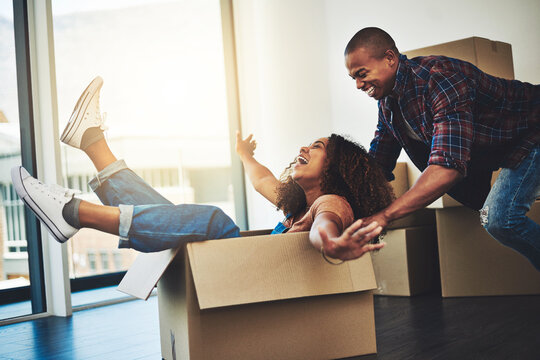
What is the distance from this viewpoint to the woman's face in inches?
66.0

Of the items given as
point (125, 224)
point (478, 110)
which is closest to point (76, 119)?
point (125, 224)

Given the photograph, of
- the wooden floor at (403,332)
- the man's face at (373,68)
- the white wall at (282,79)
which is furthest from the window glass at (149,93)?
the man's face at (373,68)

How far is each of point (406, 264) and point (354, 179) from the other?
1.04 m

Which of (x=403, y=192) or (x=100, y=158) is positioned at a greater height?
(x=100, y=158)

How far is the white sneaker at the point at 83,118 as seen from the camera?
177 cm

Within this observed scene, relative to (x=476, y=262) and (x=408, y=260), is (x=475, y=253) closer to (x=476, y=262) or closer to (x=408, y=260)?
(x=476, y=262)

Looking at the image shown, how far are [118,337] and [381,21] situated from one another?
2540 mm

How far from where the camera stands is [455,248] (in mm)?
2379

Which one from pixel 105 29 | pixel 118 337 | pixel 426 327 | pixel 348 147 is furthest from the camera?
pixel 105 29

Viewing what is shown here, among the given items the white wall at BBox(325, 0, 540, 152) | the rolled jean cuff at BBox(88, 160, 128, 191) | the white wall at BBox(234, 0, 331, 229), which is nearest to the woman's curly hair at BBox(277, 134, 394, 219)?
the rolled jean cuff at BBox(88, 160, 128, 191)

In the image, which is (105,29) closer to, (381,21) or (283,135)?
(283,135)

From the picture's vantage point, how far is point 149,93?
10.7ft

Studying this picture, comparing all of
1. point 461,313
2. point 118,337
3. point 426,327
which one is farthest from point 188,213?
point 461,313

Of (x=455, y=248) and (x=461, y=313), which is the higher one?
(x=455, y=248)
